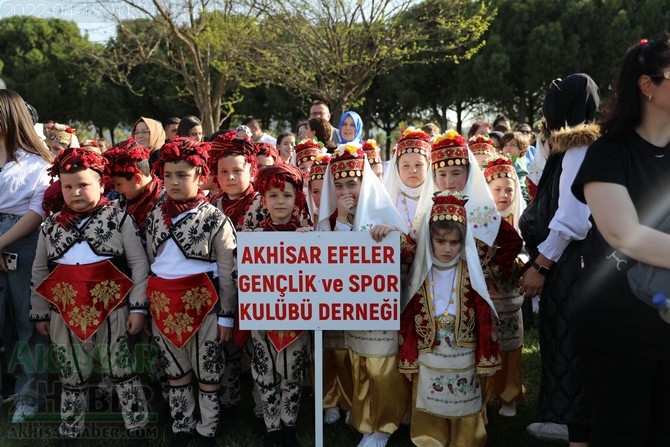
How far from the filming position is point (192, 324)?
3.56 m

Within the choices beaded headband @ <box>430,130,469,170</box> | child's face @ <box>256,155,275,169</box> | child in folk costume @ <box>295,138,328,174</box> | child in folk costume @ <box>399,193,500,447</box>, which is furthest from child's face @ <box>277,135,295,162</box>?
child in folk costume @ <box>399,193,500,447</box>

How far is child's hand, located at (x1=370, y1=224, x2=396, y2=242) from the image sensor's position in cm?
326

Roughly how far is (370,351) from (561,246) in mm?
1271

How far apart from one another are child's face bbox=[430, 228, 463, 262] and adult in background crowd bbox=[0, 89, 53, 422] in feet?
8.78

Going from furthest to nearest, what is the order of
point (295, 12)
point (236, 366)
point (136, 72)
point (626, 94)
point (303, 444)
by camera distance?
point (136, 72)
point (295, 12)
point (236, 366)
point (303, 444)
point (626, 94)

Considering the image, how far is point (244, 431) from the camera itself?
13.1ft

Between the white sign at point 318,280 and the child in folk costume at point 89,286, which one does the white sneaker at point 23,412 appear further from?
the white sign at point 318,280

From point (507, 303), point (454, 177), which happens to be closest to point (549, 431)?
point (507, 303)

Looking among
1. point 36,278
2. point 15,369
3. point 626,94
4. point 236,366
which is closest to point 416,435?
point 236,366

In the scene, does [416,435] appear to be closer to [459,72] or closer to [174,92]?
[459,72]

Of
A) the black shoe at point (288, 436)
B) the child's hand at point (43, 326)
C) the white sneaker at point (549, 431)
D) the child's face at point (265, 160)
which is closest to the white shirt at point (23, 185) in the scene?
the child's hand at point (43, 326)

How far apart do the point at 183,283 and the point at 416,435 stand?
1647 mm

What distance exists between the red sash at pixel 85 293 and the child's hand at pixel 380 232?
1528 mm

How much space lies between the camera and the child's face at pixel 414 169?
437cm
